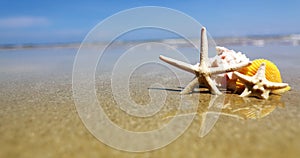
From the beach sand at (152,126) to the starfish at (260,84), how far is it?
87 millimetres

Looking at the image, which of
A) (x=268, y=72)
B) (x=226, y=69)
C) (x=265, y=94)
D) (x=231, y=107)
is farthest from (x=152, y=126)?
(x=268, y=72)

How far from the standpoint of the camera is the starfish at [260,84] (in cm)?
254

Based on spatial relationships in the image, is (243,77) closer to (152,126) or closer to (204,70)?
(204,70)

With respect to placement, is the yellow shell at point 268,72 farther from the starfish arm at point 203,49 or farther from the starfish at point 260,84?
the starfish arm at point 203,49

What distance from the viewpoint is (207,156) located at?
1.43m

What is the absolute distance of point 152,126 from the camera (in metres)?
1.91

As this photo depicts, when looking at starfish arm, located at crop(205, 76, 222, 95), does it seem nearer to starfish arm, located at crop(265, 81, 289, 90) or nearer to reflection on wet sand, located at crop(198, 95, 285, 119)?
reflection on wet sand, located at crop(198, 95, 285, 119)

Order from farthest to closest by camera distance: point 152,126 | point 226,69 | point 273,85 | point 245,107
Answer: point 226,69 → point 273,85 → point 245,107 → point 152,126

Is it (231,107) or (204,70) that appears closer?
(231,107)

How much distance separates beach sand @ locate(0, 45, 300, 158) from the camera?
4.91ft

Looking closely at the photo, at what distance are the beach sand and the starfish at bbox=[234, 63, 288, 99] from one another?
0.29ft

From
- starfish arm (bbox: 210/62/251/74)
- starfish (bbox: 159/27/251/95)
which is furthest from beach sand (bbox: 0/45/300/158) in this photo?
starfish arm (bbox: 210/62/251/74)

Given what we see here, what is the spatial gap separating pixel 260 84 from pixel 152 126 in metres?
1.19

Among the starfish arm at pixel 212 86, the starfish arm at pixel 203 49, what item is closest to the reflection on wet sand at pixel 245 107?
the starfish arm at pixel 212 86
